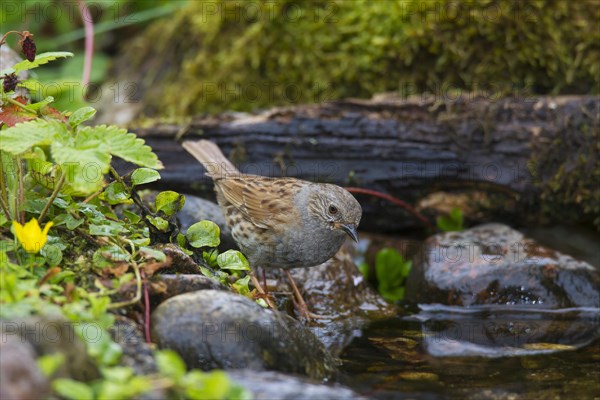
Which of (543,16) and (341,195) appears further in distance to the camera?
(543,16)

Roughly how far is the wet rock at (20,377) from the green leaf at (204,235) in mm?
1923

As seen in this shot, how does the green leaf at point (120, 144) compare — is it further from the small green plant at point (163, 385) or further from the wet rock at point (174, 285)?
the small green plant at point (163, 385)

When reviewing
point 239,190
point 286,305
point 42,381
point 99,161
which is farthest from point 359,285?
point 42,381

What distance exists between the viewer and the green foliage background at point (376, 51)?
304 inches

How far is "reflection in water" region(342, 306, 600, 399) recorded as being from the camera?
14.2ft

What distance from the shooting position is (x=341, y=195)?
5539 mm

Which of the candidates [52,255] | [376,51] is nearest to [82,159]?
[52,255]

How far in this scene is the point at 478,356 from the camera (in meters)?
4.99

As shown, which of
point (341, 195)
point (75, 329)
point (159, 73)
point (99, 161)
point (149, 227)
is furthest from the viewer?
point (159, 73)

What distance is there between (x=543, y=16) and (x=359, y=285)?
3410mm

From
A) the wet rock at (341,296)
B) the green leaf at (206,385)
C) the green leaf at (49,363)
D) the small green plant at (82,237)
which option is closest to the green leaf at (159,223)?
the small green plant at (82,237)

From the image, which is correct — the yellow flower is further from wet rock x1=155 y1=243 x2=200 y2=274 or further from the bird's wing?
the bird's wing

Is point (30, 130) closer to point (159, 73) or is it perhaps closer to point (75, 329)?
point (75, 329)

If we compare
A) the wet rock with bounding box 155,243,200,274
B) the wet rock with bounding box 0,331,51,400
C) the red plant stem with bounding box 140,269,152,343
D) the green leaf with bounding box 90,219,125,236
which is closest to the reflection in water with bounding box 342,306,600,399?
the wet rock with bounding box 155,243,200,274
